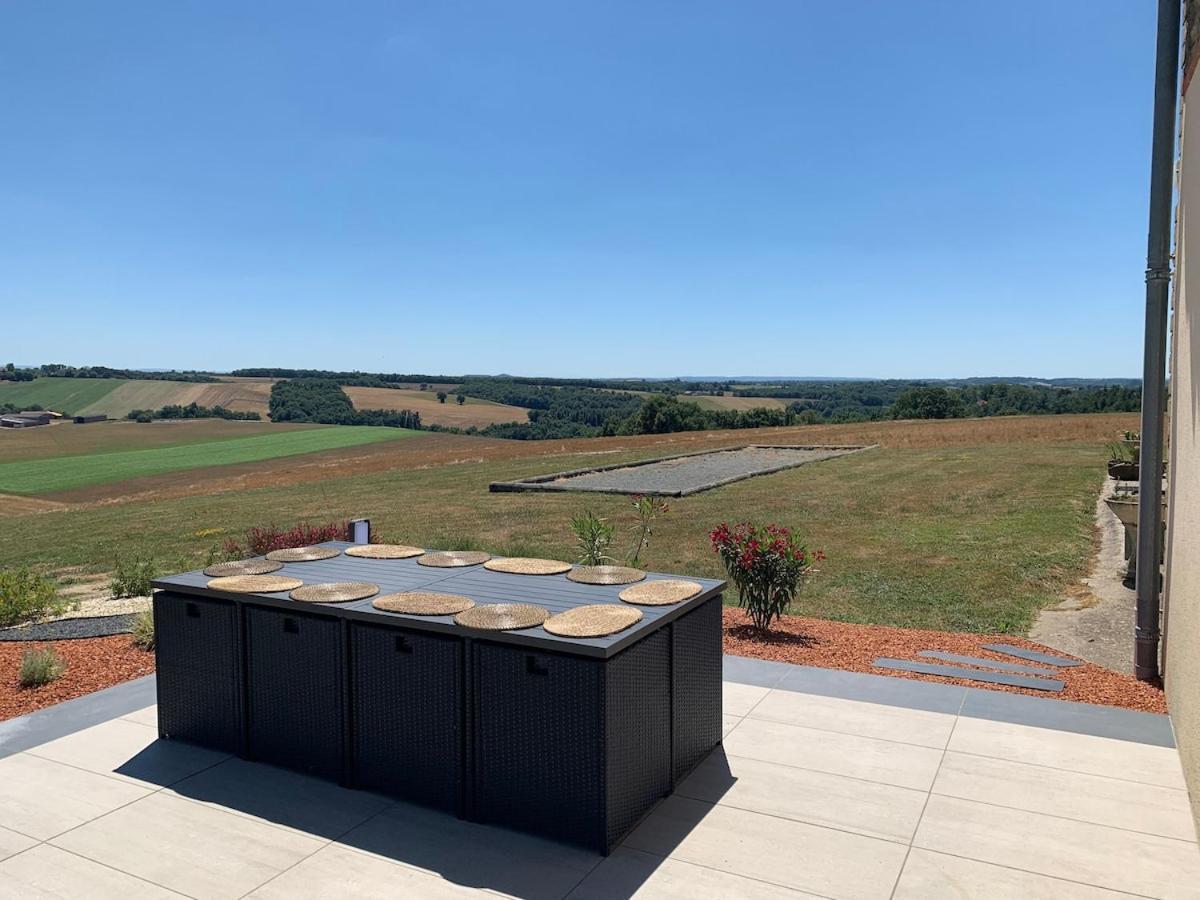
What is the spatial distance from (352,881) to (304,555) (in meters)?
2.75

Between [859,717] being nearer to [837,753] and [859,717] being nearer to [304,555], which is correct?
[837,753]

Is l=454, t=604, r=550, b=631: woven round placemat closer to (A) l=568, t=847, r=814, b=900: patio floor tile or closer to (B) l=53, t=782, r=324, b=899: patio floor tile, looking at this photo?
(A) l=568, t=847, r=814, b=900: patio floor tile

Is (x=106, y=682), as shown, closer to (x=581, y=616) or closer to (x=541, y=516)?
(x=581, y=616)

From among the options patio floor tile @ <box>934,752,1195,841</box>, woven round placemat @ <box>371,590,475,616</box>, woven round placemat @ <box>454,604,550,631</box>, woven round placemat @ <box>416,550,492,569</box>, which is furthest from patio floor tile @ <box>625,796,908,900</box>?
woven round placemat @ <box>416,550,492,569</box>

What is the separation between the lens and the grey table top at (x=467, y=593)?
3.78 metres

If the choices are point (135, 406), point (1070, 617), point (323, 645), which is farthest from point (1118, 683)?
point (135, 406)

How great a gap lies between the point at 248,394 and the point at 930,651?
297ft

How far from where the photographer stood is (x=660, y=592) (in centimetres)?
462

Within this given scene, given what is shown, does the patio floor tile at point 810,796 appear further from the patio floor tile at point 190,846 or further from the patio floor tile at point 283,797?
the patio floor tile at point 190,846

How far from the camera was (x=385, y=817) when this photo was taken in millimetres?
4082

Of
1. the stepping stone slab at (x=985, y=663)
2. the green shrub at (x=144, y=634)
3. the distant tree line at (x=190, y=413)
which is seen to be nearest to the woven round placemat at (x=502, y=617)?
the stepping stone slab at (x=985, y=663)

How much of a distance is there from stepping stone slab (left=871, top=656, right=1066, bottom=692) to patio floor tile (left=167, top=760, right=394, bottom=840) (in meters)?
4.34

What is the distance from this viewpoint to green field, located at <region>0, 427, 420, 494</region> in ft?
132

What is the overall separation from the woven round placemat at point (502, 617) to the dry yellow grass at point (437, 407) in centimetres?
7223
